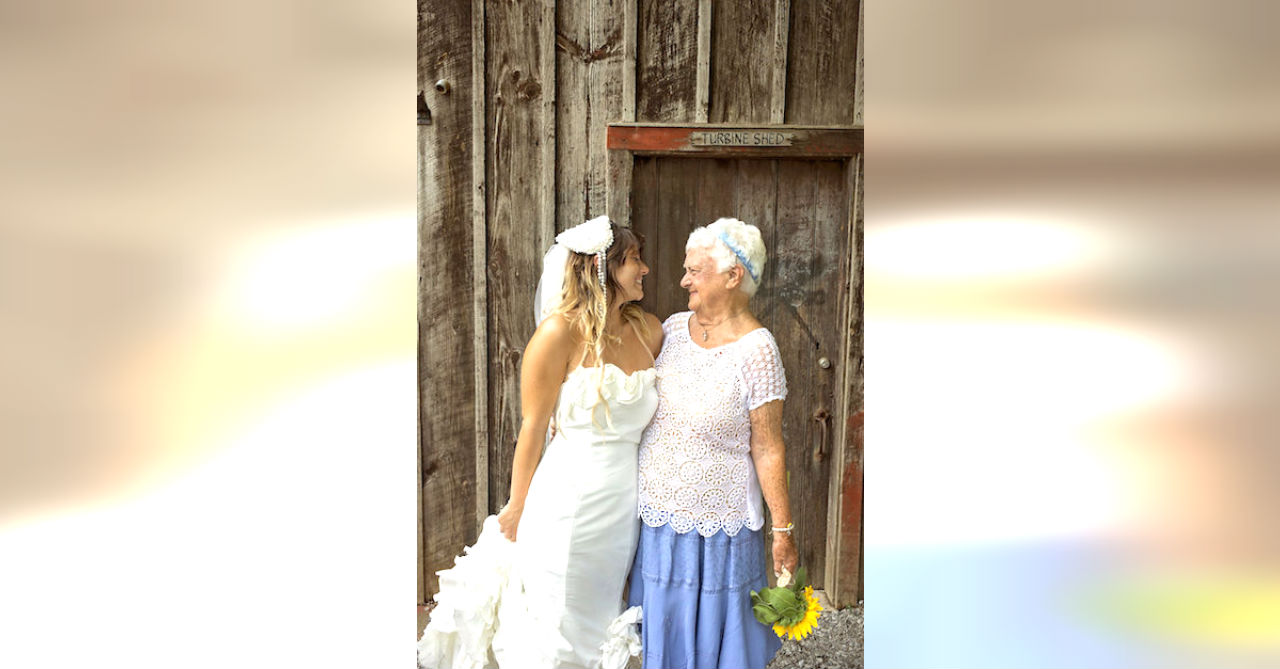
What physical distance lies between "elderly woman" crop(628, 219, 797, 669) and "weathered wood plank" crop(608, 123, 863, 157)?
184 millimetres

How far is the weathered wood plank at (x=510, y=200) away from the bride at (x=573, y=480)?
1.7 inches

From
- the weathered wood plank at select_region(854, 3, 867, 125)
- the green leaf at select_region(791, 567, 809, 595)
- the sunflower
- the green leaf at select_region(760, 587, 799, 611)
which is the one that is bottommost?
the sunflower

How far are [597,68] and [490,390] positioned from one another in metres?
0.79

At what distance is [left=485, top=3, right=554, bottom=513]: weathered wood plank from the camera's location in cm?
264

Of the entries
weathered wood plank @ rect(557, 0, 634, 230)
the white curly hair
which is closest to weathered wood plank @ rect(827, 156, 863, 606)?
the white curly hair

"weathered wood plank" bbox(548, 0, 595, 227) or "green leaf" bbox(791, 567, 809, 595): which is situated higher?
"weathered wood plank" bbox(548, 0, 595, 227)

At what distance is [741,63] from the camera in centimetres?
268

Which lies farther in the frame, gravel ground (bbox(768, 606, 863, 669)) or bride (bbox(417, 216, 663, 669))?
gravel ground (bbox(768, 606, 863, 669))

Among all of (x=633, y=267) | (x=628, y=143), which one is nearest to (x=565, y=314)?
(x=633, y=267)

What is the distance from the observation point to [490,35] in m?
2.63

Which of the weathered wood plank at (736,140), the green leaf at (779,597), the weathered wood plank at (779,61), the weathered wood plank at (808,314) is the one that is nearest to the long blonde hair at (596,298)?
the weathered wood plank at (736,140)

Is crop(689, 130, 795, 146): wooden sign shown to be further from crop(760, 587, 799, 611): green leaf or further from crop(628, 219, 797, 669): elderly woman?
crop(760, 587, 799, 611): green leaf

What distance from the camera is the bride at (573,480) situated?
8.45 feet

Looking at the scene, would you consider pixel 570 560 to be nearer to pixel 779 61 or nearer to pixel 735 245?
pixel 735 245
